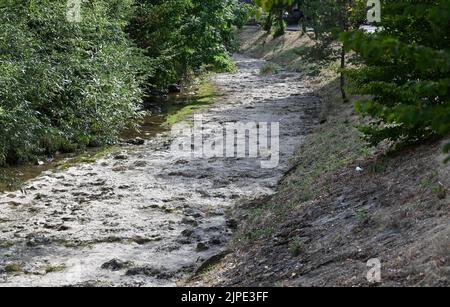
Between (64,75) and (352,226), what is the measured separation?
10100 millimetres

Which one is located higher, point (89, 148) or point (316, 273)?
point (316, 273)

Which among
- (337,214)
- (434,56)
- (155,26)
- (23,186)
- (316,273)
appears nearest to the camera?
(434,56)

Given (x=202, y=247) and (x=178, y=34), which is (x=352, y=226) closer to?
(x=202, y=247)

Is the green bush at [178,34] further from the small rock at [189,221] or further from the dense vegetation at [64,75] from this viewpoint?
the small rock at [189,221]

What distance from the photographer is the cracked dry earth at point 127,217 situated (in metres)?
8.43

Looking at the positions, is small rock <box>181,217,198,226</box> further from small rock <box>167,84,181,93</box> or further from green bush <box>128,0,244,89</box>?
small rock <box>167,84,181,93</box>

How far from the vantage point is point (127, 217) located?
10.7m

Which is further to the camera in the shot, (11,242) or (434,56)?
(11,242)

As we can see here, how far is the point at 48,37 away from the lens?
52.2 ft

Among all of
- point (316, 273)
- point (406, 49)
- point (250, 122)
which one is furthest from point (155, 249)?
point (250, 122)

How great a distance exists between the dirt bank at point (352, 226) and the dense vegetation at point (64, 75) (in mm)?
4527

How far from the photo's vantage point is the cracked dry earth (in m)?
8.43

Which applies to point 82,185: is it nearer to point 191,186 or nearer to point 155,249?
point 191,186

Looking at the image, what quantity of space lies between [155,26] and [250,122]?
6.32m
